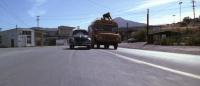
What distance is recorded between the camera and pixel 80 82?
33.1ft

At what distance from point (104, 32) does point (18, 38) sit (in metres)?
74.6

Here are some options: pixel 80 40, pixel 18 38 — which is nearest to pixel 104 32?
pixel 80 40

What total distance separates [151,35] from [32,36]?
48.6m

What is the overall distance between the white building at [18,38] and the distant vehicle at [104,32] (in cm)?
7145

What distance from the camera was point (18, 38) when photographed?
116 metres

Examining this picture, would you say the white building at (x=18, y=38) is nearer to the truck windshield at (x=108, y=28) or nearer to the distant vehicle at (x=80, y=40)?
the truck windshield at (x=108, y=28)

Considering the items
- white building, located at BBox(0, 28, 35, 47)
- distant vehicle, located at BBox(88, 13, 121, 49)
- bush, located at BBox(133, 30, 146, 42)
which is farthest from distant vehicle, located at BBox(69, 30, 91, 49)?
white building, located at BBox(0, 28, 35, 47)

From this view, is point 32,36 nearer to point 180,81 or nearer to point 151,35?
point 151,35

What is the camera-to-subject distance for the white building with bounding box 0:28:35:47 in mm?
116062

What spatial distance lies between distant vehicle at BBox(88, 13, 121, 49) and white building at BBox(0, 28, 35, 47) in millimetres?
71450

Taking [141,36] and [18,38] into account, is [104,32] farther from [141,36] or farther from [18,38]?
[18,38]

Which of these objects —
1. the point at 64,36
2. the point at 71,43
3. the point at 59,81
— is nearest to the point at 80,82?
the point at 59,81

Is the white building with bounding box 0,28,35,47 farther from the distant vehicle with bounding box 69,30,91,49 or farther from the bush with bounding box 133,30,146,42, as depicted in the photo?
the distant vehicle with bounding box 69,30,91,49

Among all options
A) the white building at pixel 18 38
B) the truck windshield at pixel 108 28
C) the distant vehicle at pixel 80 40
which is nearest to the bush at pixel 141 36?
the white building at pixel 18 38
